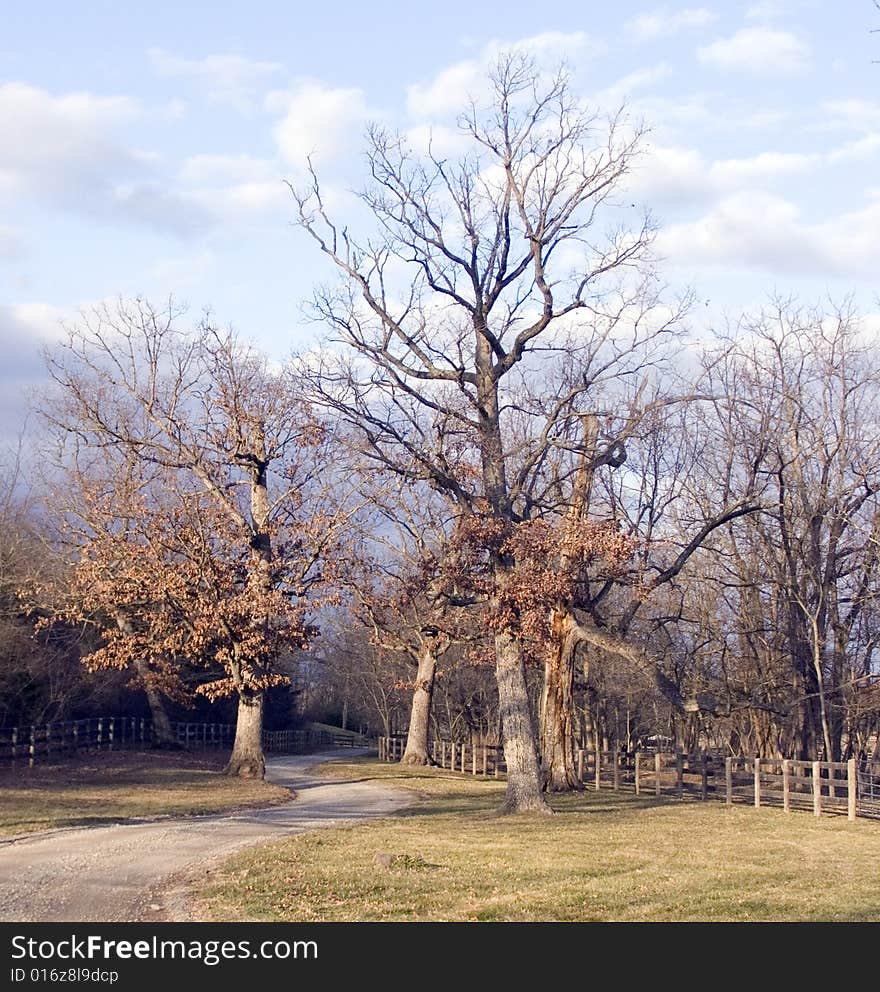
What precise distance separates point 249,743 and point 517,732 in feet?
39.0

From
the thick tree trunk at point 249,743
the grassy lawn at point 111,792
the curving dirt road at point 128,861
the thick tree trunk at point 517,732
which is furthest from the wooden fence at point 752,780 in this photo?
A: the grassy lawn at point 111,792

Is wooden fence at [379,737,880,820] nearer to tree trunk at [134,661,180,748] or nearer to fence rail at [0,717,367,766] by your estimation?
tree trunk at [134,661,180,748]

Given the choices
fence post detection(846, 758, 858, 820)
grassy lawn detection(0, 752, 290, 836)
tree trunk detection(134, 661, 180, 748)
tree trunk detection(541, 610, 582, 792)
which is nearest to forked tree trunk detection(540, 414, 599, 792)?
tree trunk detection(541, 610, 582, 792)

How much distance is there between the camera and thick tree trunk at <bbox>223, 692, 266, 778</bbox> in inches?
1158

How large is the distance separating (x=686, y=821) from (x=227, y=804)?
8.99 meters

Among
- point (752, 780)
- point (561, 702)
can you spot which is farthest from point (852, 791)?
point (561, 702)

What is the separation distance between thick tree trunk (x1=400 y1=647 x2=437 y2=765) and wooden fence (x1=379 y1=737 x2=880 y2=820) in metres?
4.04

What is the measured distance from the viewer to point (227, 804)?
21.8 metres

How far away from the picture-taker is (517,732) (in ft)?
66.7

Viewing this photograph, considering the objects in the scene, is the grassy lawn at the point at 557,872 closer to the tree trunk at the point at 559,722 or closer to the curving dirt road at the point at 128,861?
the curving dirt road at the point at 128,861

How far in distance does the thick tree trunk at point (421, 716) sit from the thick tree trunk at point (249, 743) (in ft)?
38.1

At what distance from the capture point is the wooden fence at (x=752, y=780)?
2191 cm
